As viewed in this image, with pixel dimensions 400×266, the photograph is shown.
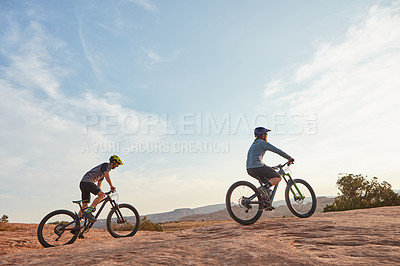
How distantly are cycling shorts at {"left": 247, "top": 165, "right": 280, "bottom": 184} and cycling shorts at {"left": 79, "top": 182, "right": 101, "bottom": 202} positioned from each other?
4.33m

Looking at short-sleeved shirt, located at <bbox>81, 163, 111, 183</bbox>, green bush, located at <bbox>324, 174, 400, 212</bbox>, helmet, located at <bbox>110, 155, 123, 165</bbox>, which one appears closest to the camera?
short-sleeved shirt, located at <bbox>81, 163, 111, 183</bbox>

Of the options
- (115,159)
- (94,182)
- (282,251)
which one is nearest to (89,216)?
(94,182)

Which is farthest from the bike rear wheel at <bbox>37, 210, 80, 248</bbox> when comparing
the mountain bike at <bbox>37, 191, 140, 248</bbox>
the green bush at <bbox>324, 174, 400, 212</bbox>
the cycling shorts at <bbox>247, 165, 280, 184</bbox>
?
the green bush at <bbox>324, 174, 400, 212</bbox>

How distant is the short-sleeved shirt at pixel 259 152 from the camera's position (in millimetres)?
7996

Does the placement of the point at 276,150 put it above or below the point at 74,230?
above

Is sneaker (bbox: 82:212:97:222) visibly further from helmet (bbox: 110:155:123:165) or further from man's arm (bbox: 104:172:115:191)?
helmet (bbox: 110:155:123:165)

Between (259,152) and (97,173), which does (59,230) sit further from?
(259,152)

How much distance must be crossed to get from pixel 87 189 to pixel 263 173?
4.93 metres

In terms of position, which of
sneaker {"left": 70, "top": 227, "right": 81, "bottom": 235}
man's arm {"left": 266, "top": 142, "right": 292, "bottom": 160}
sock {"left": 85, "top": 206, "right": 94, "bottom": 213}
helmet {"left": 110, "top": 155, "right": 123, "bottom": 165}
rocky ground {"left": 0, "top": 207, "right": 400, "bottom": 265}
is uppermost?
helmet {"left": 110, "top": 155, "right": 123, "bottom": 165}

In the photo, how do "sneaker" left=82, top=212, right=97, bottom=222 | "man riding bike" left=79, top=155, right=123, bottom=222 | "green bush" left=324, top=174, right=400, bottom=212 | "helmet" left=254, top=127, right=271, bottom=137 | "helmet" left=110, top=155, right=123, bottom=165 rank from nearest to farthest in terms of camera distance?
"helmet" left=254, top=127, right=271, bottom=137 < "sneaker" left=82, top=212, right=97, bottom=222 < "man riding bike" left=79, top=155, right=123, bottom=222 < "helmet" left=110, top=155, right=123, bottom=165 < "green bush" left=324, top=174, right=400, bottom=212

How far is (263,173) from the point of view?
7984 millimetres

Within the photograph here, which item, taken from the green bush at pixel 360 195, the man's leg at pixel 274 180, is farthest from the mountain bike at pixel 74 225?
the green bush at pixel 360 195

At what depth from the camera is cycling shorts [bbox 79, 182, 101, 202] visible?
8.74 metres

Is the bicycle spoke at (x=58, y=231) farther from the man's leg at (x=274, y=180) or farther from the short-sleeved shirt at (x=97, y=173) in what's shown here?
the man's leg at (x=274, y=180)
